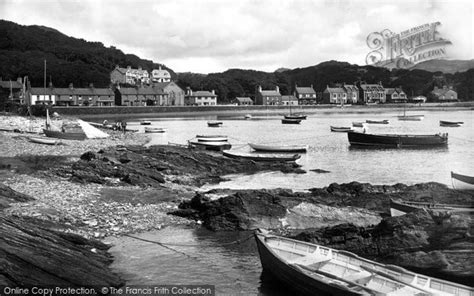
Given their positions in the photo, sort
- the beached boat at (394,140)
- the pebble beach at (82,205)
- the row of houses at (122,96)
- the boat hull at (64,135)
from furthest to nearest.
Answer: the row of houses at (122,96) < the beached boat at (394,140) < the boat hull at (64,135) < the pebble beach at (82,205)

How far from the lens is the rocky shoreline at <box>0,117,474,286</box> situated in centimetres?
1367

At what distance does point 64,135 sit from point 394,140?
40.2 meters

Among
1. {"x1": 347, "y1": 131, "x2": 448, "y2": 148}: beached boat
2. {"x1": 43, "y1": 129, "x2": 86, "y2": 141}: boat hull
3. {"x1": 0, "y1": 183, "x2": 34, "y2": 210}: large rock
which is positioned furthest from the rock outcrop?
{"x1": 347, "y1": 131, "x2": 448, "y2": 148}: beached boat

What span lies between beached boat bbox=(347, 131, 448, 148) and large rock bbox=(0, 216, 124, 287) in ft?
174

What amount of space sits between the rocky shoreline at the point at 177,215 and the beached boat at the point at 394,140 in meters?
36.6

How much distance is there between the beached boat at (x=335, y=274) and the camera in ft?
36.8

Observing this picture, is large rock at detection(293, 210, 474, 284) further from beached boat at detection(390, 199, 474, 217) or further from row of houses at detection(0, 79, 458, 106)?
row of houses at detection(0, 79, 458, 106)

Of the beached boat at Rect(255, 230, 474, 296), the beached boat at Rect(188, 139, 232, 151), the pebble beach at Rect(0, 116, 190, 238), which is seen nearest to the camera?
the beached boat at Rect(255, 230, 474, 296)

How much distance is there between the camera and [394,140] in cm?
6381

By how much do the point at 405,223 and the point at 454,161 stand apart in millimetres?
34435

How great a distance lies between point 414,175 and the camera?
38219mm

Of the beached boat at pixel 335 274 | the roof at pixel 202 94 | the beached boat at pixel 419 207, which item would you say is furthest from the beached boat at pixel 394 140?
the roof at pixel 202 94

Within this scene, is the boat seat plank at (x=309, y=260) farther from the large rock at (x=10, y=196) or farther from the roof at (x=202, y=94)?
the roof at (x=202, y=94)

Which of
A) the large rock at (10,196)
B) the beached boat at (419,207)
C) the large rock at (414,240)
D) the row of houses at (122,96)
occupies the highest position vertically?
the row of houses at (122,96)
